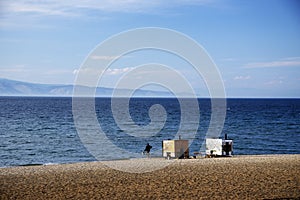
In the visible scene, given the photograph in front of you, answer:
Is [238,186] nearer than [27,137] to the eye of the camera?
Yes

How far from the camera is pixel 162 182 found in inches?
559

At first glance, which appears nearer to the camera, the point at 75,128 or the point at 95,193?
the point at 95,193

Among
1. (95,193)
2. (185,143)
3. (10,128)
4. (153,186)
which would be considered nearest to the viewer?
(95,193)

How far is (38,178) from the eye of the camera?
15.5 metres

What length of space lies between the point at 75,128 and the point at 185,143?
32.5m

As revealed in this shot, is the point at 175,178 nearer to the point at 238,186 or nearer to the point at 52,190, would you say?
the point at 238,186

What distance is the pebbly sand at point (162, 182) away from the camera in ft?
40.4

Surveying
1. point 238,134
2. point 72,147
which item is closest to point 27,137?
point 72,147

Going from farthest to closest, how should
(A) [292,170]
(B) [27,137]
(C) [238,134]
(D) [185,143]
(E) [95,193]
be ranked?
(C) [238,134] < (B) [27,137] < (D) [185,143] < (A) [292,170] < (E) [95,193]

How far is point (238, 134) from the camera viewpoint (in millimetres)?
48250

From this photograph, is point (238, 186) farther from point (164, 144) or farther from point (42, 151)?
point (42, 151)

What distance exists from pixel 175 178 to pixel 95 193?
3084 millimetres

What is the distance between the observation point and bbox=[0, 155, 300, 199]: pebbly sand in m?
12.3

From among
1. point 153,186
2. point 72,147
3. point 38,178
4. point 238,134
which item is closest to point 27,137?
point 72,147
